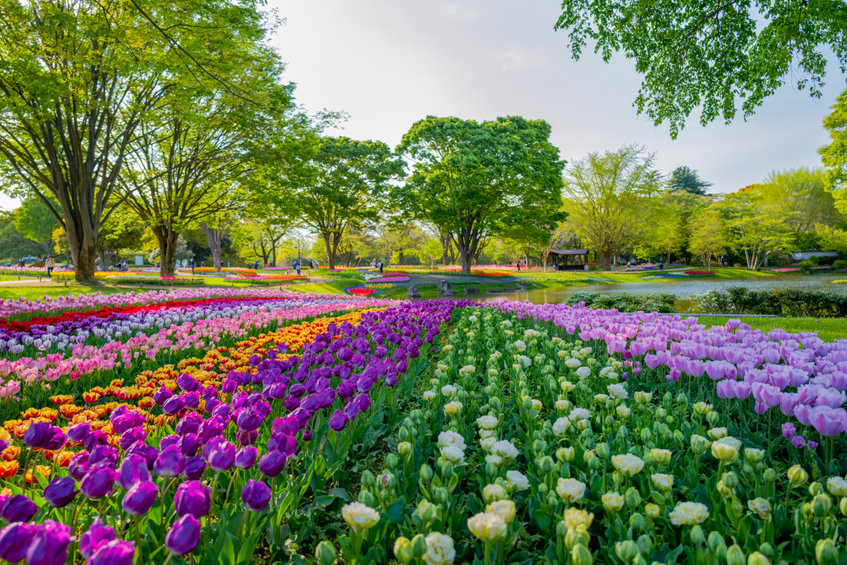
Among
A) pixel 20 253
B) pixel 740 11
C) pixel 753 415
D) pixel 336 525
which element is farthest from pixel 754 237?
pixel 20 253

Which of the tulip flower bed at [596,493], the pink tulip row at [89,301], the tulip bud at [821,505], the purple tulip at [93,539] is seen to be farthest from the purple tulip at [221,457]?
the pink tulip row at [89,301]

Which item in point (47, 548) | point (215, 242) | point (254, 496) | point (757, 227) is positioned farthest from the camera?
point (215, 242)

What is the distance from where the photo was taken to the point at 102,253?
1829 inches

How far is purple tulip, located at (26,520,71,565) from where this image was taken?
0.92m

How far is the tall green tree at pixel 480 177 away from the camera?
25.2 m

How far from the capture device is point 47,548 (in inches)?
36.5

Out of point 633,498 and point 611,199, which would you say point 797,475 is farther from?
point 611,199

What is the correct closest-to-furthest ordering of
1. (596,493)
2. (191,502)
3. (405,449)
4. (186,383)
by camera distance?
1. (191,502)
2. (596,493)
3. (405,449)
4. (186,383)

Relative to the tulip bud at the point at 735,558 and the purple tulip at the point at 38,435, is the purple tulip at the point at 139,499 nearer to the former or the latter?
the purple tulip at the point at 38,435

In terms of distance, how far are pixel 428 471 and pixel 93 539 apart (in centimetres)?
104

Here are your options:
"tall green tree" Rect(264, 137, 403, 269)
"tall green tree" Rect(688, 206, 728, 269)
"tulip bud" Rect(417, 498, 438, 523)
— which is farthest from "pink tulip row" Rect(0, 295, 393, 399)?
"tall green tree" Rect(688, 206, 728, 269)

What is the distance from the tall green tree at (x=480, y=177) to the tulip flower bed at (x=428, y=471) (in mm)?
23168

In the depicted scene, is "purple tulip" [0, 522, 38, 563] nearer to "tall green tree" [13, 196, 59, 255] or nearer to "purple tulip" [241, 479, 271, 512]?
"purple tulip" [241, 479, 271, 512]

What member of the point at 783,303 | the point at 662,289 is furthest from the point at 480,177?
the point at 783,303
